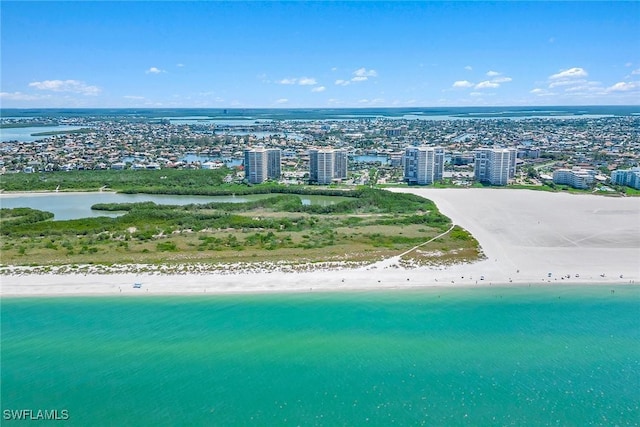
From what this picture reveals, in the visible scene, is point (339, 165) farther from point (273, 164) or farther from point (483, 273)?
point (483, 273)

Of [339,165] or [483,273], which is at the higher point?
[339,165]

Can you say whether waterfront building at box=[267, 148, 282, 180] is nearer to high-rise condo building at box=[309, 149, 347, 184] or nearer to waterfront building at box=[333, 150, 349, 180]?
high-rise condo building at box=[309, 149, 347, 184]

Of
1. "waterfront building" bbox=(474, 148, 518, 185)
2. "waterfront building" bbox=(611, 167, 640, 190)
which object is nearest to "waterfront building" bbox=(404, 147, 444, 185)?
"waterfront building" bbox=(474, 148, 518, 185)

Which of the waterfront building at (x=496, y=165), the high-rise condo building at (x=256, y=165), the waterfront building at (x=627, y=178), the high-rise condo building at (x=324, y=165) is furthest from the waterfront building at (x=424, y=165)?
the waterfront building at (x=627, y=178)

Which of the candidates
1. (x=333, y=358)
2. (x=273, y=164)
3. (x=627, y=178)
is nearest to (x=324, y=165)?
(x=273, y=164)

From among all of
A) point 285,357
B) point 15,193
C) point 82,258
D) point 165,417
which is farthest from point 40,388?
point 15,193

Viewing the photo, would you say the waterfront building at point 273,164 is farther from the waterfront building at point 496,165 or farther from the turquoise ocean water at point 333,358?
the turquoise ocean water at point 333,358
